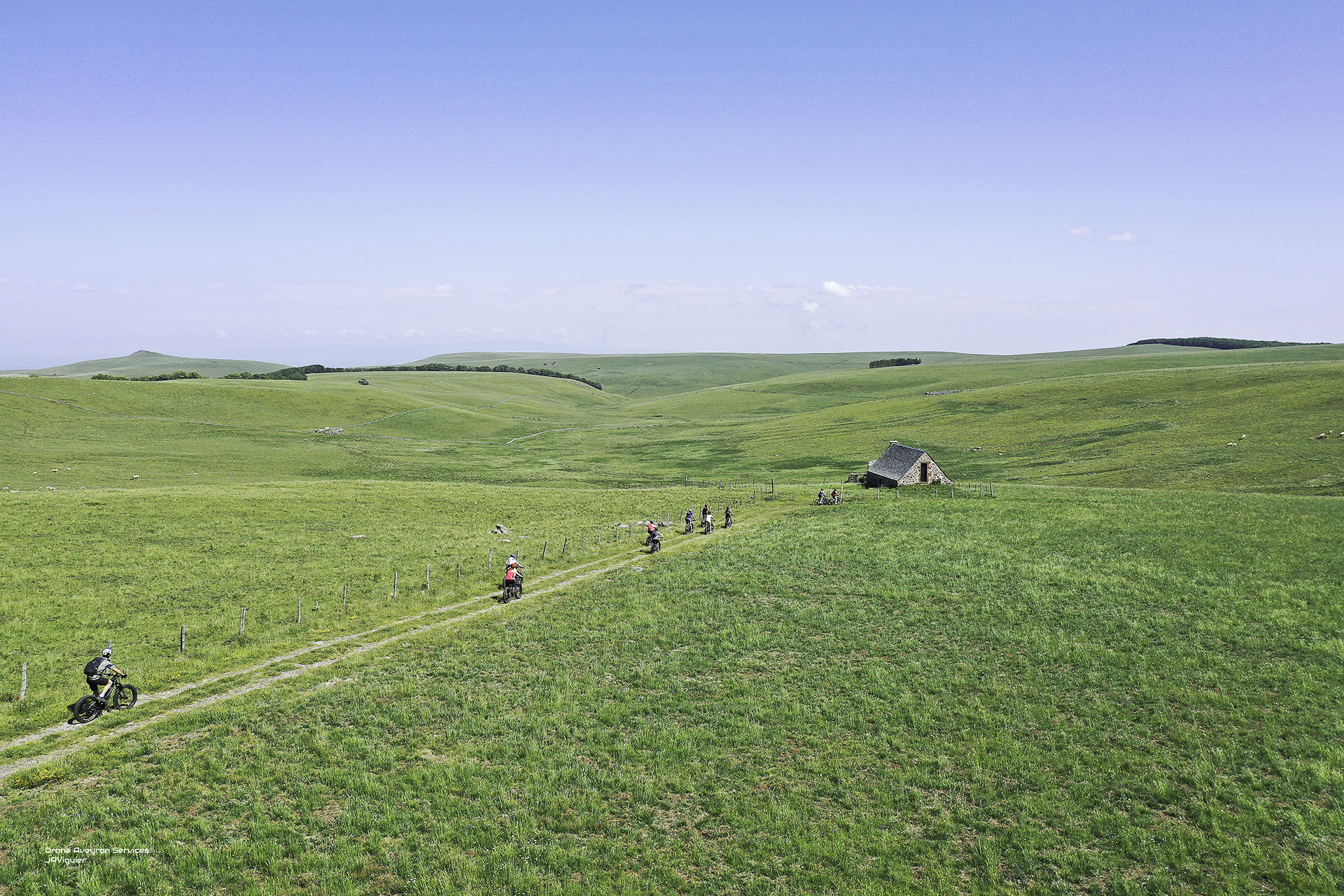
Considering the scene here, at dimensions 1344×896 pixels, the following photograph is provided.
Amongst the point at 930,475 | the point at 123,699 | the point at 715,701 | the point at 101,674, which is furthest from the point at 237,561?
the point at 930,475

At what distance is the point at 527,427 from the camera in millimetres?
149375

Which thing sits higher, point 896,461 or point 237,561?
point 896,461

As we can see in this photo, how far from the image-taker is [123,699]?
71.2ft

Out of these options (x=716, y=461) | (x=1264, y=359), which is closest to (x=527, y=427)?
(x=716, y=461)

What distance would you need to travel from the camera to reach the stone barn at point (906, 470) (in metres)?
62.4

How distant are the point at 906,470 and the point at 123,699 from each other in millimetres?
56574

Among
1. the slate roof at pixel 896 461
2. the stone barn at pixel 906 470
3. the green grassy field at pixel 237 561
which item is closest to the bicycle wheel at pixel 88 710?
the green grassy field at pixel 237 561

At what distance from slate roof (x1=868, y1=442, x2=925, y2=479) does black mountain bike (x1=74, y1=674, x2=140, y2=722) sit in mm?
55898

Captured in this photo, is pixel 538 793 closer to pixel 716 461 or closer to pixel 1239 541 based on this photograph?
pixel 1239 541

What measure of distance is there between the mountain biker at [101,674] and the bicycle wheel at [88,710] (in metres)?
0.17

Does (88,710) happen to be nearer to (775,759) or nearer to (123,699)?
(123,699)

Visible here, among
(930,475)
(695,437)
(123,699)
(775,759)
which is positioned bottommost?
(775,759)

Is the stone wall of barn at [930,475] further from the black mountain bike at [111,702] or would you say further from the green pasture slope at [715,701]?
the black mountain bike at [111,702]

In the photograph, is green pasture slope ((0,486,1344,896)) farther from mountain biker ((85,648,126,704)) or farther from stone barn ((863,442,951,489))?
stone barn ((863,442,951,489))
